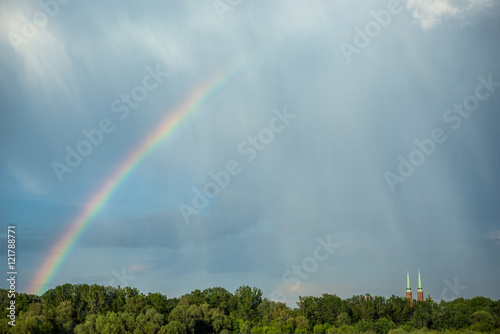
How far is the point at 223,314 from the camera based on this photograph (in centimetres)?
12644

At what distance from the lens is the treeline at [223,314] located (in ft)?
319

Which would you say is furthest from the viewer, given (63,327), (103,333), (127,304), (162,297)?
(162,297)

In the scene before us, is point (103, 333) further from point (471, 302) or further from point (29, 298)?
point (471, 302)

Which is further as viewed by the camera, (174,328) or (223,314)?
(223,314)

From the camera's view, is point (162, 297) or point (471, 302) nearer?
point (162, 297)

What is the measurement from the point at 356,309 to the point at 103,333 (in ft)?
218

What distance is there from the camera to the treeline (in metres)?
97.2

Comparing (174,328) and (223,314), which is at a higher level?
(223,314)

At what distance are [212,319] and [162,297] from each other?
1391cm

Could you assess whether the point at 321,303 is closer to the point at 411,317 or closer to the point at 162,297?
the point at 411,317

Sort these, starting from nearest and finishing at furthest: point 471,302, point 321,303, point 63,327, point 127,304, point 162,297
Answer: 1. point 63,327
2. point 127,304
3. point 162,297
4. point 321,303
5. point 471,302

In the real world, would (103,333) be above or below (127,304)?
below

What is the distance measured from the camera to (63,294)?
120875 mm

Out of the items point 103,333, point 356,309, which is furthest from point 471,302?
point 103,333
